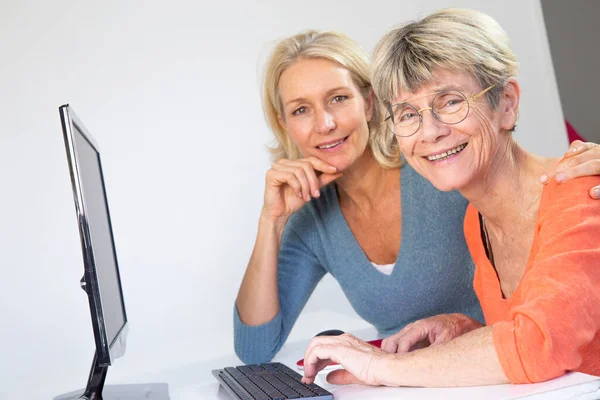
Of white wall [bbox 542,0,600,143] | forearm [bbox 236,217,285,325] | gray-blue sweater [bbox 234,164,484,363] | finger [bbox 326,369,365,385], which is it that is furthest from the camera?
white wall [bbox 542,0,600,143]

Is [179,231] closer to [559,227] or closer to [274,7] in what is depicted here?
[274,7]

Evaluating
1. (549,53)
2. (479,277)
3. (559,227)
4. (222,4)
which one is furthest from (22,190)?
(549,53)

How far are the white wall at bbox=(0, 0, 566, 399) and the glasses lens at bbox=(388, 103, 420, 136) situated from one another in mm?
1637

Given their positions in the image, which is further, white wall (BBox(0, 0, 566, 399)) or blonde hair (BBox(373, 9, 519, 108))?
white wall (BBox(0, 0, 566, 399))

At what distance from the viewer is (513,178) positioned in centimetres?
157

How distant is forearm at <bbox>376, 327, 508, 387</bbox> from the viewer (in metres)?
1.13

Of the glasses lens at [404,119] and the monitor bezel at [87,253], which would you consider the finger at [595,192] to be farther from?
the monitor bezel at [87,253]

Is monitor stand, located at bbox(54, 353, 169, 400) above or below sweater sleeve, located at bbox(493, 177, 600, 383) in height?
below

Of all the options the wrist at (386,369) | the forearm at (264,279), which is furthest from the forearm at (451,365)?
the forearm at (264,279)

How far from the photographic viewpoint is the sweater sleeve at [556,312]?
1.09 meters

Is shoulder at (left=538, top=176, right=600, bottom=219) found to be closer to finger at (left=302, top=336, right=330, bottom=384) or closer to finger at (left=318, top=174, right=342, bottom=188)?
finger at (left=302, top=336, right=330, bottom=384)

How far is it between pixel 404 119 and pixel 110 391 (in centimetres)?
95

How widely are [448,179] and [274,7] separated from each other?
2196mm

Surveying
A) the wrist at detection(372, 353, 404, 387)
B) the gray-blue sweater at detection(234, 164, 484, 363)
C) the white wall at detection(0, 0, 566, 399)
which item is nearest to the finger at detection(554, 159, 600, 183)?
the wrist at detection(372, 353, 404, 387)
